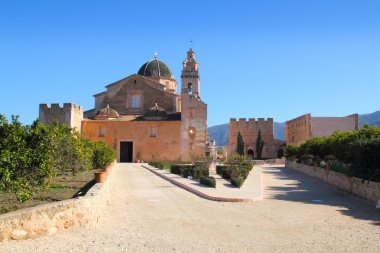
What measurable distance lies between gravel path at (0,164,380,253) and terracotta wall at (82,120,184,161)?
26774mm

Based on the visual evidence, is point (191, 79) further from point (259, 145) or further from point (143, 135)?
point (259, 145)

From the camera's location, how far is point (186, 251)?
6.47 meters

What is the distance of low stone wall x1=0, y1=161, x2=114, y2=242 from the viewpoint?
261 inches

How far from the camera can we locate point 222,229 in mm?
8148

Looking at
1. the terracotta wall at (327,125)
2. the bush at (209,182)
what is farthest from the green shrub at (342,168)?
the terracotta wall at (327,125)

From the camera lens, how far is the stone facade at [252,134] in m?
53.5

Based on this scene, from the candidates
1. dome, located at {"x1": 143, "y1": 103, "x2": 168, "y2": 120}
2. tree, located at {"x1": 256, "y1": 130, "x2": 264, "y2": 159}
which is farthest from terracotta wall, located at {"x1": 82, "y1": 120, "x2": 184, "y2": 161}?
tree, located at {"x1": 256, "y1": 130, "x2": 264, "y2": 159}

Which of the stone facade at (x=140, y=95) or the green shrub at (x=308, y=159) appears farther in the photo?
the stone facade at (x=140, y=95)

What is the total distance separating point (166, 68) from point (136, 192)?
1361 inches

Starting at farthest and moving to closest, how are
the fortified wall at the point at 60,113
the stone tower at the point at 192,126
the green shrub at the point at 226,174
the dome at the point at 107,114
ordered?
the dome at the point at 107,114, the stone tower at the point at 192,126, the fortified wall at the point at 60,113, the green shrub at the point at 226,174

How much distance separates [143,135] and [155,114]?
86.8 inches

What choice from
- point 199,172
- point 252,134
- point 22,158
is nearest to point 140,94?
point 252,134

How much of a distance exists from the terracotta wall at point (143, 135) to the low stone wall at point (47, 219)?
3117 centimetres

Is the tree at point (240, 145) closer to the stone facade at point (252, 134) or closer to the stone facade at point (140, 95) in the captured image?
the stone facade at point (252, 134)
